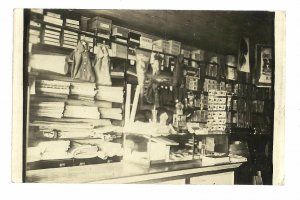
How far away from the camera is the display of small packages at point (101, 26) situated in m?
1.91

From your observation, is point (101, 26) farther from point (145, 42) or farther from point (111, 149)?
point (111, 149)

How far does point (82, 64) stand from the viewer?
6.24 feet

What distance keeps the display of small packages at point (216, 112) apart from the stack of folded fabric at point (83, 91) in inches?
27.9

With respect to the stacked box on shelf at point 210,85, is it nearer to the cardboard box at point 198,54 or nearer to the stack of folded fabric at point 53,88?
the cardboard box at point 198,54

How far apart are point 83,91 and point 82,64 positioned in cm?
15

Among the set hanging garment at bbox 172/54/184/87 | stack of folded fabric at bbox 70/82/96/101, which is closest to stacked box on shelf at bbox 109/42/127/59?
stack of folded fabric at bbox 70/82/96/101

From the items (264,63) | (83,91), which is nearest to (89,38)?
(83,91)

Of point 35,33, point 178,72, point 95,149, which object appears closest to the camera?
point 35,33

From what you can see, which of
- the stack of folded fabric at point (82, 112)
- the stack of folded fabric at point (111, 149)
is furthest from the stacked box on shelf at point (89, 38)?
the stack of folded fabric at point (111, 149)

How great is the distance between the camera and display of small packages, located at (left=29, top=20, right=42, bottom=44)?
1.84m
